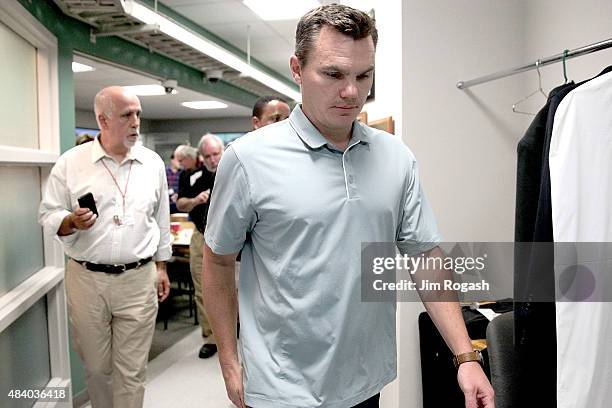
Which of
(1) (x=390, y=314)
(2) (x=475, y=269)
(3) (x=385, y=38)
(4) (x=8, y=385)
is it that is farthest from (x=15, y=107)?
(2) (x=475, y=269)

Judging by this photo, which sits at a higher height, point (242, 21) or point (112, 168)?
point (242, 21)

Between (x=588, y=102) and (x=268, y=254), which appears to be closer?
(x=268, y=254)

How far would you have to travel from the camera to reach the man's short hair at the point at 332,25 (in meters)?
1.12

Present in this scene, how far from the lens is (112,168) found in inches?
96.5

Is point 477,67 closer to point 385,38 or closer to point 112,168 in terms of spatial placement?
point 385,38

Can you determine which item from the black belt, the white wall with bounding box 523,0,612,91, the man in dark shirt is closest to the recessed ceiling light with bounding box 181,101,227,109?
the man in dark shirt

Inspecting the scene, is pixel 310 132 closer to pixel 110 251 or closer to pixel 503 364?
pixel 503 364

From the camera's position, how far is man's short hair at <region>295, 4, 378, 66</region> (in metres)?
1.12

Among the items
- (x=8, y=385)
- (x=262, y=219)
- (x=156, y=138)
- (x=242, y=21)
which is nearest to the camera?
(x=262, y=219)

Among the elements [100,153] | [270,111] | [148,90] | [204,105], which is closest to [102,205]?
[100,153]

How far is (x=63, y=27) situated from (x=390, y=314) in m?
2.78

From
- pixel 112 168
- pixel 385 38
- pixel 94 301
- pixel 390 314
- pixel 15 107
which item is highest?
pixel 385 38

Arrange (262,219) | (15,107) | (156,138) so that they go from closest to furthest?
(262,219), (15,107), (156,138)

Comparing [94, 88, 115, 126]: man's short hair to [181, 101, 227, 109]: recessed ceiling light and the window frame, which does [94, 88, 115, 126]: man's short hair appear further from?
[181, 101, 227, 109]: recessed ceiling light
